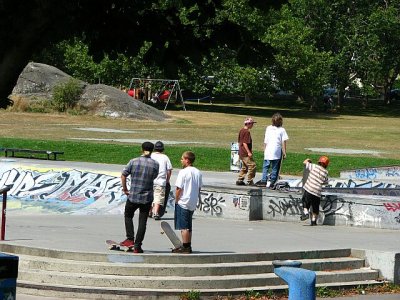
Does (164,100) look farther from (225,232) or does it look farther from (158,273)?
(158,273)

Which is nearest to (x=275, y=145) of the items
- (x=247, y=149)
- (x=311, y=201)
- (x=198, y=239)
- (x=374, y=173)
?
(x=247, y=149)

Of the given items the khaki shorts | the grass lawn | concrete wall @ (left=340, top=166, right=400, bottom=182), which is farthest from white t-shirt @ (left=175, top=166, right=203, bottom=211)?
the grass lawn

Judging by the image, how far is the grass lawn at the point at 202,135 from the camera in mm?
33734

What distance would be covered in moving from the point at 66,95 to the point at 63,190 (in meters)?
30.8

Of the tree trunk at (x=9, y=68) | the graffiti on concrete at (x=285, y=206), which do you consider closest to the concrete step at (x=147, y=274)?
the graffiti on concrete at (x=285, y=206)

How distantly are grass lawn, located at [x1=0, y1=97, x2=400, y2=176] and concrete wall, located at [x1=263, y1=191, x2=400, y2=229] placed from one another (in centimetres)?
998

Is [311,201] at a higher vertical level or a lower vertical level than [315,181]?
lower

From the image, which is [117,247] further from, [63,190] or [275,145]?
[63,190]

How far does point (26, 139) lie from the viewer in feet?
127

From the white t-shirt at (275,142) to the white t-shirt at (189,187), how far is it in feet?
22.0

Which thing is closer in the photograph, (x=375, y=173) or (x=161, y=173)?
(x=161, y=173)

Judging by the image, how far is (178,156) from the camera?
3300 centimetres

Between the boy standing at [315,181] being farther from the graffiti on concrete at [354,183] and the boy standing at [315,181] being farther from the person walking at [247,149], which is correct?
the graffiti on concrete at [354,183]

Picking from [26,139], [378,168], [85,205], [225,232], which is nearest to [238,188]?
[225,232]
